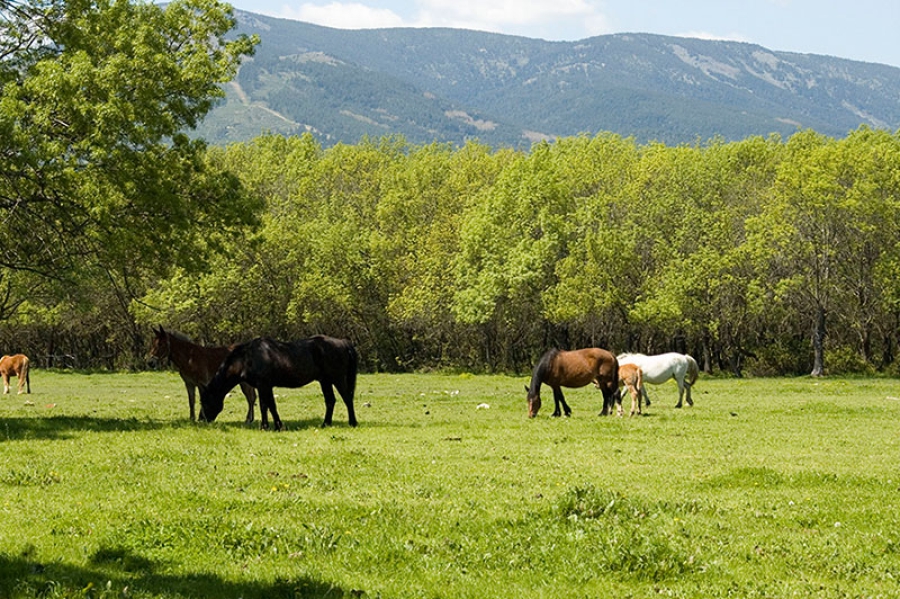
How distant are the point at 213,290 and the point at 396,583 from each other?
2377 inches

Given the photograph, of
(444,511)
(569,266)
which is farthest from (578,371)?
(569,266)

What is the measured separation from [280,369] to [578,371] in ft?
28.8

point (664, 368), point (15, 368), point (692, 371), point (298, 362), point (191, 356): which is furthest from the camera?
point (15, 368)

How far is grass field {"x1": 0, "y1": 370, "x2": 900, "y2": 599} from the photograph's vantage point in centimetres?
898

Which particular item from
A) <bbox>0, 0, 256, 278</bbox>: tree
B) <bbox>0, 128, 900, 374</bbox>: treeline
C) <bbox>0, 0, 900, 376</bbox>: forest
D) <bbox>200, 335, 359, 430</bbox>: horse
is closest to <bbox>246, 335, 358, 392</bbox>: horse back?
<bbox>200, 335, 359, 430</bbox>: horse

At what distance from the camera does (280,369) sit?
2172cm

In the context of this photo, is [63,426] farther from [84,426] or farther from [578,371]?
[578,371]

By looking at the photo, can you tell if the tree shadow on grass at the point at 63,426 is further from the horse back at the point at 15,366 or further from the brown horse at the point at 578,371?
the horse back at the point at 15,366

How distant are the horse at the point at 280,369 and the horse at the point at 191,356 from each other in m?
1.20

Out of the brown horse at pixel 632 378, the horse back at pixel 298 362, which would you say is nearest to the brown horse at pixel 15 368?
the horse back at pixel 298 362

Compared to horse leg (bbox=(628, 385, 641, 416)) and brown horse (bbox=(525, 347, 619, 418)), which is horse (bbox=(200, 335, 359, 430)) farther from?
horse leg (bbox=(628, 385, 641, 416))

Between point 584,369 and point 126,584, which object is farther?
point 584,369

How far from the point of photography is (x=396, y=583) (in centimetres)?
892

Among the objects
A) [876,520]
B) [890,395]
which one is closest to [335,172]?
[890,395]
